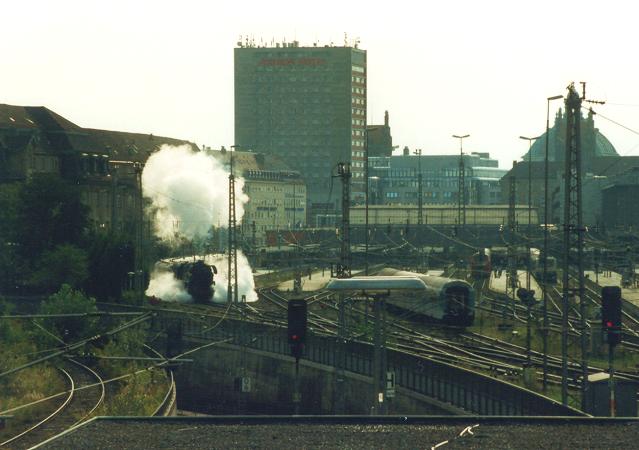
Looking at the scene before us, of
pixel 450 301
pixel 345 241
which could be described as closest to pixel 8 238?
pixel 450 301

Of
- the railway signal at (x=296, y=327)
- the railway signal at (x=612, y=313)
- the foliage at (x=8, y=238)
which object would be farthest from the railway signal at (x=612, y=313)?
the foliage at (x=8, y=238)

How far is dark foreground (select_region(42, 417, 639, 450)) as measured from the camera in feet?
80.9

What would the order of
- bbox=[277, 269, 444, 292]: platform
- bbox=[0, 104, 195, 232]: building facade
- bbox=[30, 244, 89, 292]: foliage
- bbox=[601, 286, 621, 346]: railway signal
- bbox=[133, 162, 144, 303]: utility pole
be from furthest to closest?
bbox=[0, 104, 195, 232]: building facade
bbox=[277, 269, 444, 292]: platform
bbox=[30, 244, 89, 292]: foliage
bbox=[133, 162, 144, 303]: utility pole
bbox=[601, 286, 621, 346]: railway signal

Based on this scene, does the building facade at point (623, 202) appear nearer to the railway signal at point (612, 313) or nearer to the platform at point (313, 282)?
the platform at point (313, 282)

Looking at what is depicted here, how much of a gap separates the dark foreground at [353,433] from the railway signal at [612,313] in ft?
15.0

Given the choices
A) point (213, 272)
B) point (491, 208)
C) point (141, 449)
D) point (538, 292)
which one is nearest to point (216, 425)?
point (141, 449)

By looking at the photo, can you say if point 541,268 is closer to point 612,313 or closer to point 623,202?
point 623,202

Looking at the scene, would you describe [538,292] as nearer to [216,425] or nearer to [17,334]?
[17,334]

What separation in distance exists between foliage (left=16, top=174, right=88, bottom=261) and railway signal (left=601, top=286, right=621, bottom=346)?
56.1 m

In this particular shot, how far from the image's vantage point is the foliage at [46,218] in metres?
83.1

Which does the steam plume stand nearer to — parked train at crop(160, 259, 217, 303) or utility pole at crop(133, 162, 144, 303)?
parked train at crop(160, 259, 217, 303)

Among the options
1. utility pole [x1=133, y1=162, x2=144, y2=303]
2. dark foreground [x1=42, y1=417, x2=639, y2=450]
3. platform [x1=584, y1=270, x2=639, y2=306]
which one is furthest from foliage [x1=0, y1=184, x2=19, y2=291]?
dark foreground [x1=42, y1=417, x2=639, y2=450]

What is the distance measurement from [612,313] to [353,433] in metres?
8.71

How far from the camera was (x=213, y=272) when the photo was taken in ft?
272
